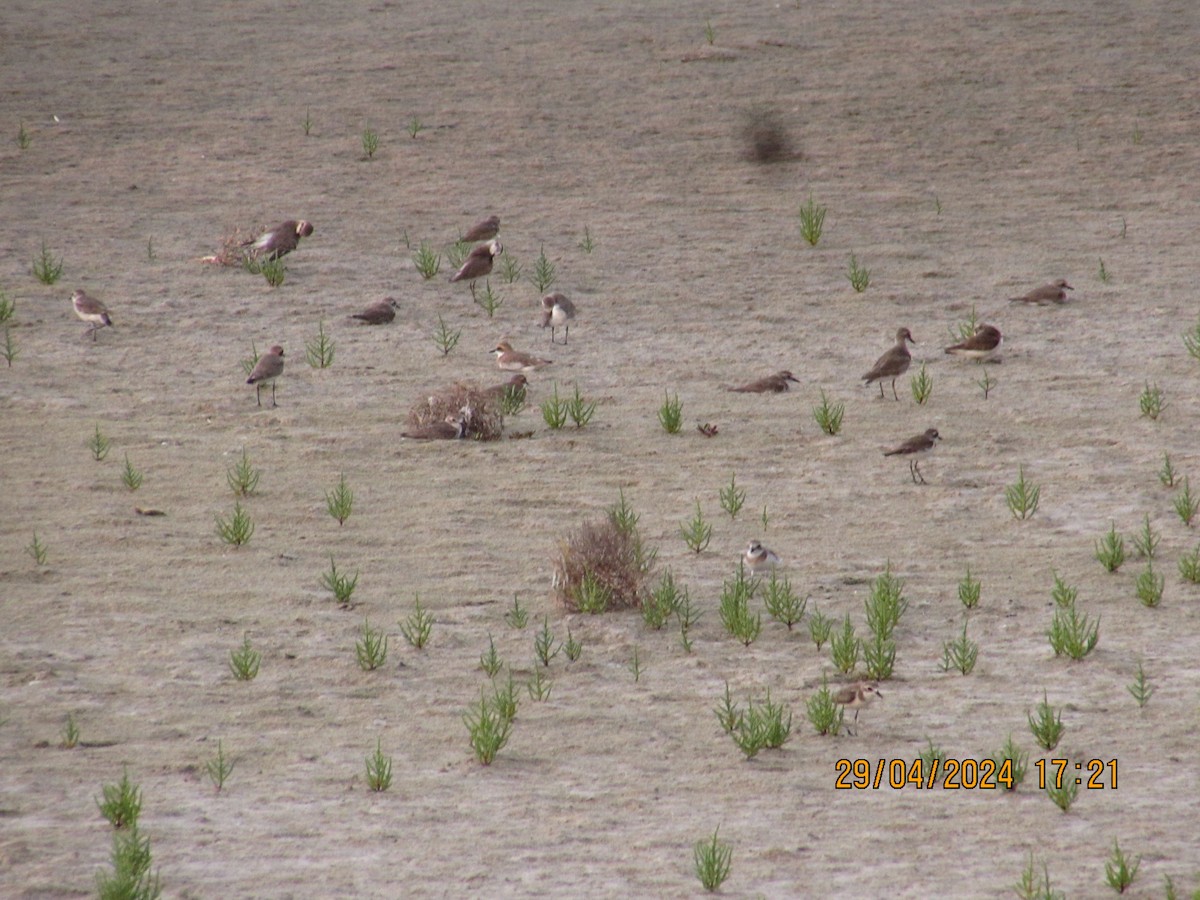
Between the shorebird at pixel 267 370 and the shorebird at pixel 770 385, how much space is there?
369cm

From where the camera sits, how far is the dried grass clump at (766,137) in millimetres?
18484

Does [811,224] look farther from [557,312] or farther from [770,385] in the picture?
[770,385]

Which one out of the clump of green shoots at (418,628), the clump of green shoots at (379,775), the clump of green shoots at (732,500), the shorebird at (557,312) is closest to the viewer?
the clump of green shoots at (379,775)

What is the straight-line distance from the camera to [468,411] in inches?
440

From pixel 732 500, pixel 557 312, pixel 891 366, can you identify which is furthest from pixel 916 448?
pixel 557 312

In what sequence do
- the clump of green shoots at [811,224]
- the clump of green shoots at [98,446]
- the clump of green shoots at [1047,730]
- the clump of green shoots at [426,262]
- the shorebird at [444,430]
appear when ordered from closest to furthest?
the clump of green shoots at [1047,730], the clump of green shoots at [98,446], the shorebird at [444,430], the clump of green shoots at [426,262], the clump of green shoots at [811,224]

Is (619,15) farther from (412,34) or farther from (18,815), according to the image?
(18,815)

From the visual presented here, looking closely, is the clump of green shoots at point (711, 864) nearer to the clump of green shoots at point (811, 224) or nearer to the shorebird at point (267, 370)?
the shorebird at point (267, 370)

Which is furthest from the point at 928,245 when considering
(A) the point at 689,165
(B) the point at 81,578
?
(B) the point at 81,578

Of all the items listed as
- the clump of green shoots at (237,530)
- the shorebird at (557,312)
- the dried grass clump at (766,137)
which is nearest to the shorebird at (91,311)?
the shorebird at (557,312)

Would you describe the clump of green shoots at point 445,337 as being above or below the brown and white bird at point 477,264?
below

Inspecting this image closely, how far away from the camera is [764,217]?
1670 centimetres

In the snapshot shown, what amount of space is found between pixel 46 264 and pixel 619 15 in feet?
41.3

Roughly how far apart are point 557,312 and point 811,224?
359 centimetres
